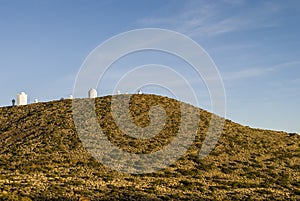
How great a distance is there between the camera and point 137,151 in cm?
5547

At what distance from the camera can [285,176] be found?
168 feet

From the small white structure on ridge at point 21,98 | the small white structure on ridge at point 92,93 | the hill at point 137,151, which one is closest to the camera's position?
the hill at point 137,151

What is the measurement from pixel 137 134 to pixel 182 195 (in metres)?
23.7

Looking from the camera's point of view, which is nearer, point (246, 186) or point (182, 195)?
point (182, 195)

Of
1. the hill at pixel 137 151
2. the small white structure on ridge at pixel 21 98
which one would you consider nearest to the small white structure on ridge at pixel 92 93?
the hill at pixel 137 151

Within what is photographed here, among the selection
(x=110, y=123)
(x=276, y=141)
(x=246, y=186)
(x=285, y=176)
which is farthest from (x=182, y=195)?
(x=276, y=141)

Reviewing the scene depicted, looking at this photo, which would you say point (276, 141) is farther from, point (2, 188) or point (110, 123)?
point (2, 188)

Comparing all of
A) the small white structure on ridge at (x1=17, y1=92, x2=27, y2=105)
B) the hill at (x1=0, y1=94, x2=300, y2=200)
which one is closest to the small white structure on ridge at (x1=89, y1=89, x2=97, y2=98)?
the hill at (x1=0, y1=94, x2=300, y2=200)

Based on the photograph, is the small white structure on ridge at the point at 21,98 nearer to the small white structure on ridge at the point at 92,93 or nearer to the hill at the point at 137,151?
the hill at the point at 137,151

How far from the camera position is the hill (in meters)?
39.1

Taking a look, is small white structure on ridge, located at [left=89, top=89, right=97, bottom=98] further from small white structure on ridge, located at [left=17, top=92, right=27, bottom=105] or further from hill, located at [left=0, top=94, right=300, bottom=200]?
small white structure on ridge, located at [left=17, top=92, right=27, bottom=105]

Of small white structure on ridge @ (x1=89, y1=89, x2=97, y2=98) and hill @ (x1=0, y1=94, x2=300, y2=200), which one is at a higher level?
small white structure on ridge @ (x1=89, y1=89, x2=97, y2=98)

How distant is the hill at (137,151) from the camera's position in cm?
3912

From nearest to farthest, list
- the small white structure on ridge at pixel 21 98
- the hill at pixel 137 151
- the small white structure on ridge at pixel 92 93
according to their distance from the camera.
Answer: the hill at pixel 137 151 → the small white structure on ridge at pixel 92 93 → the small white structure on ridge at pixel 21 98
